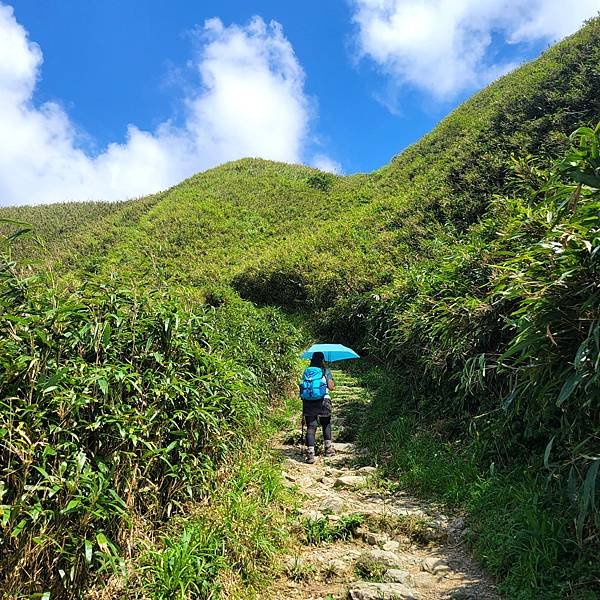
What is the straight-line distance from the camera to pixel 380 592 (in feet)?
12.0

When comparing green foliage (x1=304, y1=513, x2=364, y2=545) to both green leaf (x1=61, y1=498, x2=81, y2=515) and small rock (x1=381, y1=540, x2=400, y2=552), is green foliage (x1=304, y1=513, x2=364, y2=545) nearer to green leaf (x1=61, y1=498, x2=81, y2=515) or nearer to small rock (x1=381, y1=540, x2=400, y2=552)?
small rock (x1=381, y1=540, x2=400, y2=552)

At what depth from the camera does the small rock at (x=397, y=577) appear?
154 inches

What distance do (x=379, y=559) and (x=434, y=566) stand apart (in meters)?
0.49

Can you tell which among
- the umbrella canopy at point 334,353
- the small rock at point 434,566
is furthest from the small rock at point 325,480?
the umbrella canopy at point 334,353

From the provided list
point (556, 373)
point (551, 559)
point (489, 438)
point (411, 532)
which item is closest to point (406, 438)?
point (489, 438)

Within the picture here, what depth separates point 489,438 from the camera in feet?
17.8

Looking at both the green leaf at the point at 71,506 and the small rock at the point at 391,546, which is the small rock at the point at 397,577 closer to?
the small rock at the point at 391,546

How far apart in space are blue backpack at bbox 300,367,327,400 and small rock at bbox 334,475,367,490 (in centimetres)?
153

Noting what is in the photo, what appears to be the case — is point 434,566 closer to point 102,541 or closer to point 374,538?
point 374,538

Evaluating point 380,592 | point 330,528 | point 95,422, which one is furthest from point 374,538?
point 95,422

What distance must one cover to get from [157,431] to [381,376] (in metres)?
7.26

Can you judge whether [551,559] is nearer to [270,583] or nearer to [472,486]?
[472,486]

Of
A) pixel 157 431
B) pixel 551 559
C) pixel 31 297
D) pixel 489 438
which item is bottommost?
pixel 551 559

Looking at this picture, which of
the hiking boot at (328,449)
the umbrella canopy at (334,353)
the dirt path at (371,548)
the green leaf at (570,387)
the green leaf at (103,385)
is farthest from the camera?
the umbrella canopy at (334,353)
